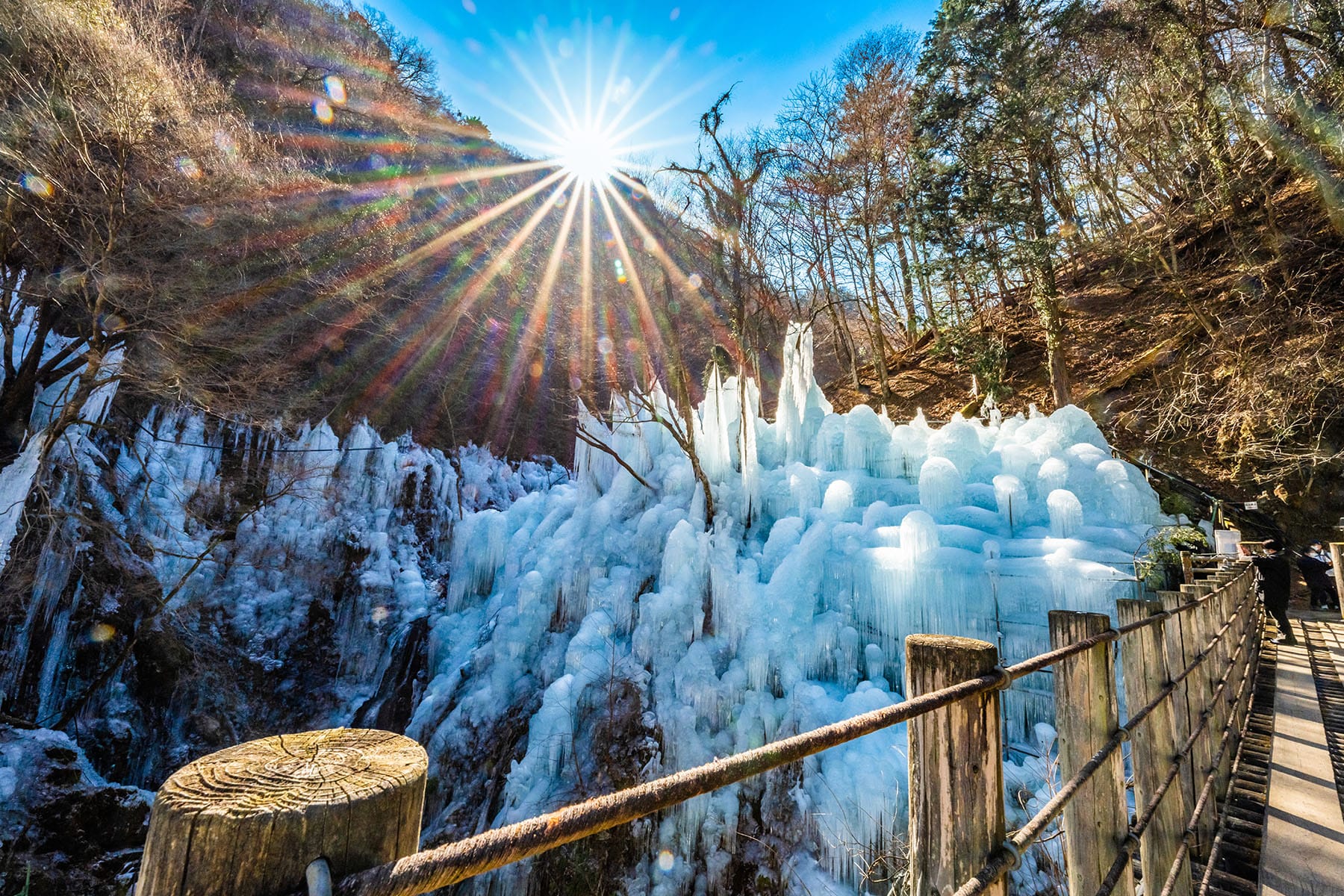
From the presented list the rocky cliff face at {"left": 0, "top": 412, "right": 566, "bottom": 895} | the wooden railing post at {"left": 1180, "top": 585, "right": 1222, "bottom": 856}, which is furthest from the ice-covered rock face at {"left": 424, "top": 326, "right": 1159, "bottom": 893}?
the rocky cliff face at {"left": 0, "top": 412, "right": 566, "bottom": 895}

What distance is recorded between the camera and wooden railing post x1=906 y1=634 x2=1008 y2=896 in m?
0.96

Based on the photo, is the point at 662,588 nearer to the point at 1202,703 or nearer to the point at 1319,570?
the point at 1202,703

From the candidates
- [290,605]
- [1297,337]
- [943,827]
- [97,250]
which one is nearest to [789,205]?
[1297,337]

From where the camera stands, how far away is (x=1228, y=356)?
29.0 feet

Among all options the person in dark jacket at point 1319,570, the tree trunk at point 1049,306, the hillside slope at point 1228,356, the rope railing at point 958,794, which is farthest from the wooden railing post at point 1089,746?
the person in dark jacket at point 1319,570

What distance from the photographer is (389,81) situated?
1382cm

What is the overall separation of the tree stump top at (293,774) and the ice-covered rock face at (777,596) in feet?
15.5

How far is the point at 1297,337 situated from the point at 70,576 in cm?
1671

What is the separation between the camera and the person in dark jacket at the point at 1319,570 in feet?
30.0

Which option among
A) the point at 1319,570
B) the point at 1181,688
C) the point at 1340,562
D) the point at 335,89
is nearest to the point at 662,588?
the point at 1181,688

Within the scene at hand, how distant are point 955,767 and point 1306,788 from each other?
3.37 metres

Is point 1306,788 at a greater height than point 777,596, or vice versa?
point 777,596

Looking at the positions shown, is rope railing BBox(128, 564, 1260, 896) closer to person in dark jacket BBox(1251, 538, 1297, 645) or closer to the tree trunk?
person in dark jacket BBox(1251, 538, 1297, 645)

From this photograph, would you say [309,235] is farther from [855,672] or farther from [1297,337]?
[1297,337]
